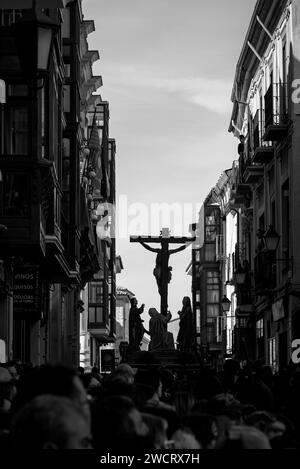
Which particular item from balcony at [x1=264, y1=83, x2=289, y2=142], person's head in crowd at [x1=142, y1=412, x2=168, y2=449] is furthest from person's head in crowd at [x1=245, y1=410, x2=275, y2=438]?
balcony at [x1=264, y1=83, x2=289, y2=142]

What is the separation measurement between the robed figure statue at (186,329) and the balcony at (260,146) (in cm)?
1031

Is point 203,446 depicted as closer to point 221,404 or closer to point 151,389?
point 221,404

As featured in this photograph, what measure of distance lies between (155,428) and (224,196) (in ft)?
283

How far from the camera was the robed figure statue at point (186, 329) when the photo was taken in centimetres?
3497

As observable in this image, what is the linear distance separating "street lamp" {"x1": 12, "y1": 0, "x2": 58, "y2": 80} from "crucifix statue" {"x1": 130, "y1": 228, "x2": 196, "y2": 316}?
71.7 ft

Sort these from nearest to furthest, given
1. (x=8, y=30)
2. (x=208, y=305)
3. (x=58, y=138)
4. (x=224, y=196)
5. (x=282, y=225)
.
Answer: (x=8, y=30) < (x=58, y=138) < (x=282, y=225) < (x=224, y=196) < (x=208, y=305)

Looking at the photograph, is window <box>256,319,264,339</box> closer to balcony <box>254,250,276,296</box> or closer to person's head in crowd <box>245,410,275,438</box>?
balcony <box>254,250,276,296</box>

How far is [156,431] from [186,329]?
2702 cm

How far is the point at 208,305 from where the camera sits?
11212 centimetres

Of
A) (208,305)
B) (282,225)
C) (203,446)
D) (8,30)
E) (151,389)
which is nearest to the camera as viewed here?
(203,446)

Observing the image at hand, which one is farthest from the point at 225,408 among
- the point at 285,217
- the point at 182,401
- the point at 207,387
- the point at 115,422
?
the point at 285,217

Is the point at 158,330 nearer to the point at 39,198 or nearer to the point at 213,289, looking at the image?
the point at 39,198
